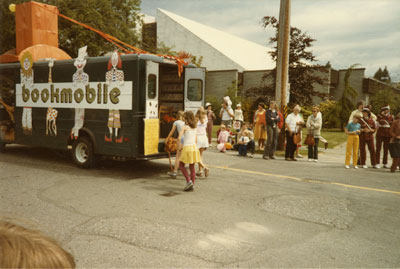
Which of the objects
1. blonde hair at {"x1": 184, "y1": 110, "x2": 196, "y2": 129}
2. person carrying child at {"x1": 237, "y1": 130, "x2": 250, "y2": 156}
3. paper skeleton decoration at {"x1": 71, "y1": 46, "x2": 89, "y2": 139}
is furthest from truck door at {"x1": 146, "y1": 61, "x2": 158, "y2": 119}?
person carrying child at {"x1": 237, "y1": 130, "x2": 250, "y2": 156}

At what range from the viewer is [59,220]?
5.20m

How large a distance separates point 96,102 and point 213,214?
4887 millimetres

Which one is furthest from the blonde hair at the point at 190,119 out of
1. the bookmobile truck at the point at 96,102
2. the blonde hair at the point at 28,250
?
the blonde hair at the point at 28,250

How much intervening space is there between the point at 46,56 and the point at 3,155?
341 centimetres

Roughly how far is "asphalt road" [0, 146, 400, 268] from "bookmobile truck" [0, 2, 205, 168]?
81 cm

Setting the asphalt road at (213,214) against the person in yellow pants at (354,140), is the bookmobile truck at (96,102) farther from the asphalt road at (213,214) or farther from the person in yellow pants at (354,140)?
the person in yellow pants at (354,140)

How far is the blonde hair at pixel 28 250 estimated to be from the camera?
33.7 inches

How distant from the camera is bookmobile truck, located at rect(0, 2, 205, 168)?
330 inches

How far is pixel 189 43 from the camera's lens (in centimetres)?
4106

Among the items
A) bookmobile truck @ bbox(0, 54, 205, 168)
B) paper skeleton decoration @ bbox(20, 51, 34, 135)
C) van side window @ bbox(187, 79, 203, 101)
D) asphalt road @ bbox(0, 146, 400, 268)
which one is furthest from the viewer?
paper skeleton decoration @ bbox(20, 51, 34, 135)

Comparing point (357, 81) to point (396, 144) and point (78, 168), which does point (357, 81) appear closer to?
point (396, 144)

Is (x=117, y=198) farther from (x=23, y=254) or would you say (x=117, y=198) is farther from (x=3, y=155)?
(x=3, y=155)

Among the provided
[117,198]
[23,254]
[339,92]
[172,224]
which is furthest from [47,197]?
[339,92]

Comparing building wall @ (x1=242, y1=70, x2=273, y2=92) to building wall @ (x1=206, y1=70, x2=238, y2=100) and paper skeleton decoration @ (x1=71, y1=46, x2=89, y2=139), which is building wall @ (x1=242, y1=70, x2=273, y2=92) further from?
paper skeleton decoration @ (x1=71, y1=46, x2=89, y2=139)
